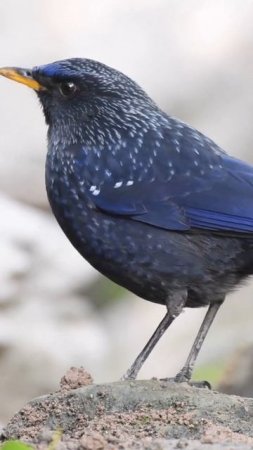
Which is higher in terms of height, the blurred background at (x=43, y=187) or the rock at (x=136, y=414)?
the blurred background at (x=43, y=187)

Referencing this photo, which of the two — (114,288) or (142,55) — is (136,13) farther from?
(114,288)

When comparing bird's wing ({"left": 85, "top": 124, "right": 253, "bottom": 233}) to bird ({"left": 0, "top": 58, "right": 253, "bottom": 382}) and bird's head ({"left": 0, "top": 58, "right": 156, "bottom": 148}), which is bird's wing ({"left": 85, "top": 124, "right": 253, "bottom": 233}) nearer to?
bird ({"left": 0, "top": 58, "right": 253, "bottom": 382})

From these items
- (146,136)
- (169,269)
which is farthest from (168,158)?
(169,269)

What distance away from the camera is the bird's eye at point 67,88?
6.47 metres

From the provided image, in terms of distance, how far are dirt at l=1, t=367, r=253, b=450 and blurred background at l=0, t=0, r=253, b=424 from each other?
248 cm

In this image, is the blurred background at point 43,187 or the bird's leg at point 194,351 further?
the blurred background at point 43,187

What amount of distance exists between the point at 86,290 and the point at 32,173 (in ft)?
4.39

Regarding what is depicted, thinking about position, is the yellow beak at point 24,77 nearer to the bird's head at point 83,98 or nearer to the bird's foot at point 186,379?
the bird's head at point 83,98

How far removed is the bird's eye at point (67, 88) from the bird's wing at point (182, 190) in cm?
53

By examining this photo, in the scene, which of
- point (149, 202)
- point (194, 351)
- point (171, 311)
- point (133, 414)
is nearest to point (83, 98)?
point (149, 202)

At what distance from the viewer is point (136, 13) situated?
477 inches

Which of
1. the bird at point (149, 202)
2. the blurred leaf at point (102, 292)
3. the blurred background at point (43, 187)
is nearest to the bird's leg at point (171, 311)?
the bird at point (149, 202)

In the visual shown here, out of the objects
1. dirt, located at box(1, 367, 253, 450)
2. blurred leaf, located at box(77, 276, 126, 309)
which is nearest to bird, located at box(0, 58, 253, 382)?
dirt, located at box(1, 367, 253, 450)

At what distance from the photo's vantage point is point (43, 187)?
11.1 meters
